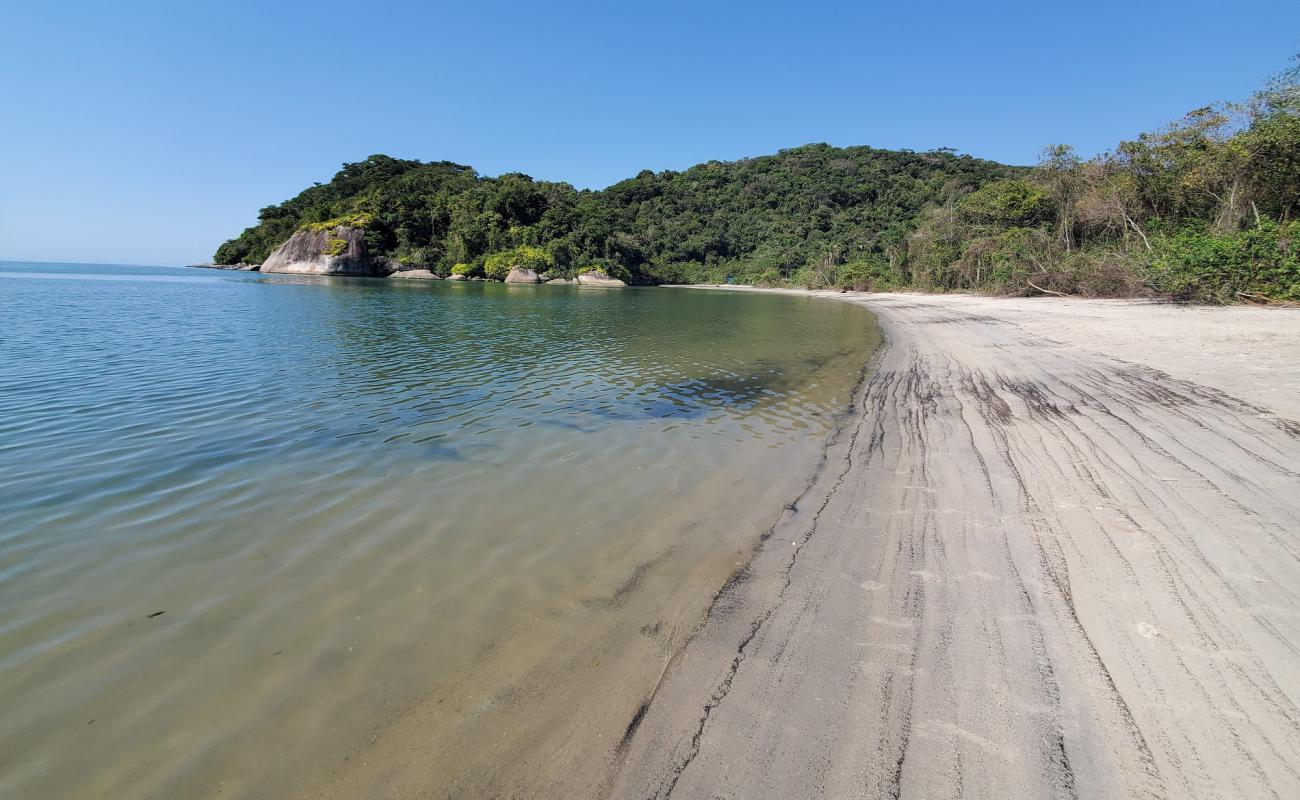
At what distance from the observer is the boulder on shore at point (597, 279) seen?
85.7 meters

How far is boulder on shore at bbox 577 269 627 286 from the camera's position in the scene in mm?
85688

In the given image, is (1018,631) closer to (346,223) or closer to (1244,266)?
(1244,266)

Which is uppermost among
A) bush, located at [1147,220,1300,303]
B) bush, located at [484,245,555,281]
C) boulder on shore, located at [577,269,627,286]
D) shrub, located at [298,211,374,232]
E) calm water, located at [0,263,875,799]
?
shrub, located at [298,211,374,232]

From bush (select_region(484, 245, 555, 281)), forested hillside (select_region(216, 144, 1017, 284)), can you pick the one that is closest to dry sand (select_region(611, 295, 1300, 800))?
forested hillside (select_region(216, 144, 1017, 284))

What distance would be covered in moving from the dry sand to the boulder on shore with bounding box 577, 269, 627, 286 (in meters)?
82.0

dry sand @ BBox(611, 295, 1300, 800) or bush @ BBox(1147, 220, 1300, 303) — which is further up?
bush @ BBox(1147, 220, 1300, 303)

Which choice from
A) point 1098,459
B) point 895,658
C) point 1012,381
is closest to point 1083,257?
point 1012,381

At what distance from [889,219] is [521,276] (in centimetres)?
7002

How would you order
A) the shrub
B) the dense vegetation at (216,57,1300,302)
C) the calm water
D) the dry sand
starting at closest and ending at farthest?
the dry sand
the calm water
the dense vegetation at (216,57,1300,302)
the shrub

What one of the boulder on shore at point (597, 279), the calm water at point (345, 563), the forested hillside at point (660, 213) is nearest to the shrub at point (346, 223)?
the forested hillside at point (660, 213)

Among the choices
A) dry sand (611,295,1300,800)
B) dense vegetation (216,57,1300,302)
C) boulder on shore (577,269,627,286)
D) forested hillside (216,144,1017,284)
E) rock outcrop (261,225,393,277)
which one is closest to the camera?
dry sand (611,295,1300,800)

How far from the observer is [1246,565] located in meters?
3.57

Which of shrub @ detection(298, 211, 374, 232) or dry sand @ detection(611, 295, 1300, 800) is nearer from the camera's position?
dry sand @ detection(611, 295, 1300, 800)

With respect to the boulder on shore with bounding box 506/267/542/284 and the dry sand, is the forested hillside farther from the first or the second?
the dry sand
